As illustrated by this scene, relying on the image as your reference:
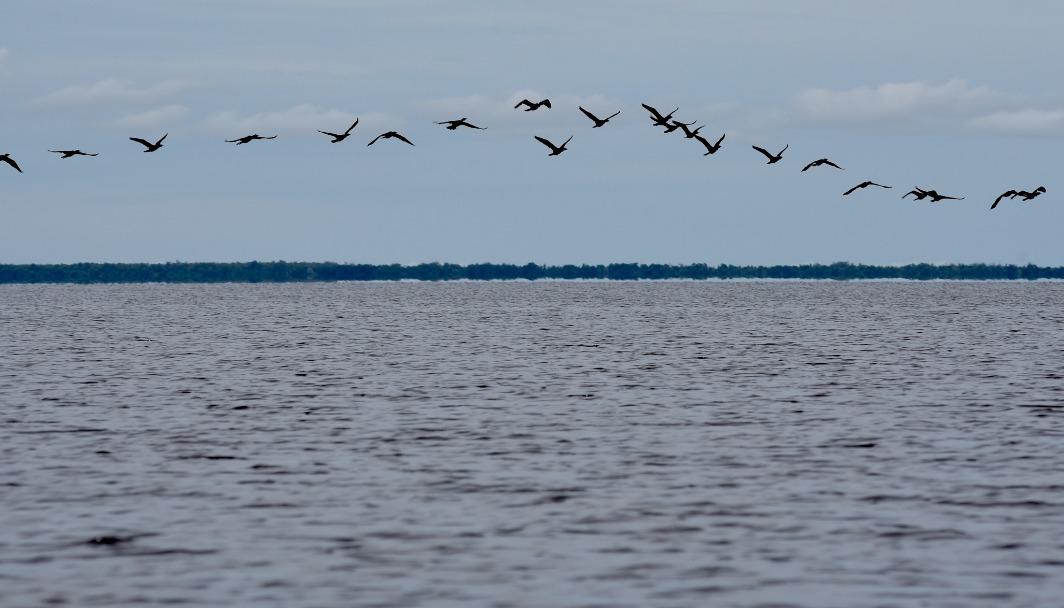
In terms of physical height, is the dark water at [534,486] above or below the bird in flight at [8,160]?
below

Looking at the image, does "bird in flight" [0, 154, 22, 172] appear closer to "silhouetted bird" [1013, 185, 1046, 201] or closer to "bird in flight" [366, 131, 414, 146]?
"bird in flight" [366, 131, 414, 146]

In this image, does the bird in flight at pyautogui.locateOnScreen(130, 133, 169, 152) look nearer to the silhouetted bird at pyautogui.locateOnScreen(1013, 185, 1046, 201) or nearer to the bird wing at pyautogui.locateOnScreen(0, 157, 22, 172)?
the bird wing at pyautogui.locateOnScreen(0, 157, 22, 172)

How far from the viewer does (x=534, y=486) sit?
33.7m

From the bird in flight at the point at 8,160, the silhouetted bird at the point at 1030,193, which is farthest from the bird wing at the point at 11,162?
the silhouetted bird at the point at 1030,193

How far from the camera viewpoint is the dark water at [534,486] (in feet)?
80.0

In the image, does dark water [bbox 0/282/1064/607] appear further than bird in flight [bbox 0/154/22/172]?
No

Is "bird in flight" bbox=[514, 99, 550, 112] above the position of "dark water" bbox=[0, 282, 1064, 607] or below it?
above

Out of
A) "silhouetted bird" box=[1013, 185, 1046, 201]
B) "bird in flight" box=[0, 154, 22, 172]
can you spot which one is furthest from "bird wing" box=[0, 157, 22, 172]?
"silhouetted bird" box=[1013, 185, 1046, 201]

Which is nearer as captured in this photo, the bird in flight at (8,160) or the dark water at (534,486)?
the dark water at (534,486)

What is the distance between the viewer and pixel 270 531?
2847 cm

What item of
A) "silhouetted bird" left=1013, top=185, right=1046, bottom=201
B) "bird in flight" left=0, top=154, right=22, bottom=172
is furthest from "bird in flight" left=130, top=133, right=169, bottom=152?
"silhouetted bird" left=1013, top=185, right=1046, bottom=201

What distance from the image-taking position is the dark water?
2439 centimetres

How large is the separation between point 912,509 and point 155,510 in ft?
47.2

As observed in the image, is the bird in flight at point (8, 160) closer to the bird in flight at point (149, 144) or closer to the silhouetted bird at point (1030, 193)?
the bird in flight at point (149, 144)
